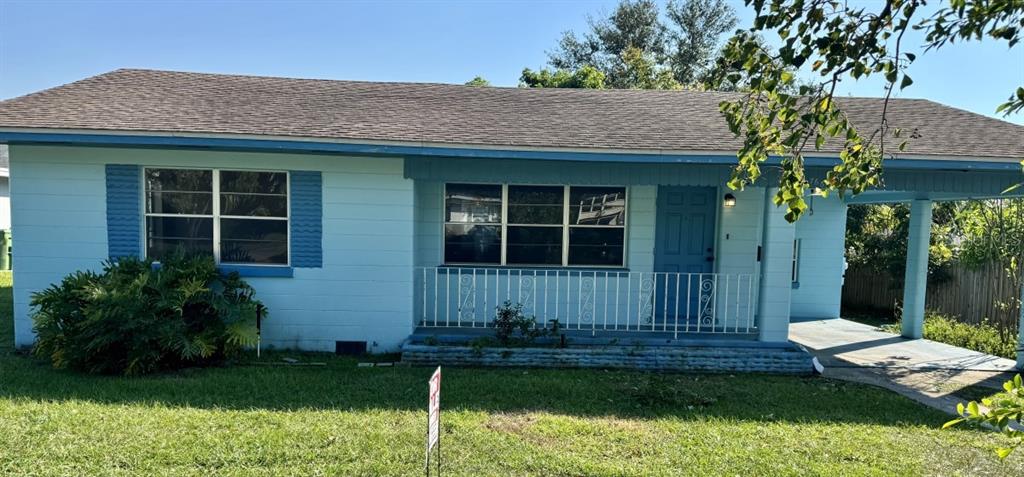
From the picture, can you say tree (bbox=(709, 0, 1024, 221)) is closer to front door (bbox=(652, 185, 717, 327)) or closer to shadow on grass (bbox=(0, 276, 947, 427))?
shadow on grass (bbox=(0, 276, 947, 427))

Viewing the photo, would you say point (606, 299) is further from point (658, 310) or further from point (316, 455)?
point (316, 455)

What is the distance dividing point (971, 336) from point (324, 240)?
10594 millimetres

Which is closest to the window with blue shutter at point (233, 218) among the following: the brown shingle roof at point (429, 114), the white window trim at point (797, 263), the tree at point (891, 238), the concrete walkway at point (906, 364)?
the brown shingle roof at point (429, 114)

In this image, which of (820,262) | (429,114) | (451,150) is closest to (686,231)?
(451,150)

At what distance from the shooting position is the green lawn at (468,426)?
417cm

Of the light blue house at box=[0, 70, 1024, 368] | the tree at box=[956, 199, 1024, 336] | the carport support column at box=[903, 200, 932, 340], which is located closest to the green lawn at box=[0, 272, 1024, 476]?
the light blue house at box=[0, 70, 1024, 368]

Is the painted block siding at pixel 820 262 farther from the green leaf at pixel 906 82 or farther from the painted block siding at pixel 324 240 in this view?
the green leaf at pixel 906 82

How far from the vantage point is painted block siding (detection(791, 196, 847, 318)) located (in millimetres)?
11602

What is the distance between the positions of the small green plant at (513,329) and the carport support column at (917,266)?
670 cm

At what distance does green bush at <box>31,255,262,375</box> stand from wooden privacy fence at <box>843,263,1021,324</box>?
1240 centimetres

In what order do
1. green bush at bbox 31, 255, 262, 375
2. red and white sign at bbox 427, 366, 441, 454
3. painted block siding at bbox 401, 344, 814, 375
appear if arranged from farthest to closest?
painted block siding at bbox 401, 344, 814, 375
green bush at bbox 31, 255, 262, 375
red and white sign at bbox 427, 366, 441, 454

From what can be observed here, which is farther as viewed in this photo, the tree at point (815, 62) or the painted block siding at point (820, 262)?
the painted block siding at point (820, 262)

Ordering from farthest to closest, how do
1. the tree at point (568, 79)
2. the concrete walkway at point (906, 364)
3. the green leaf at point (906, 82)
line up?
the tree at point (568, 79) → the concrete walkway at point (906, 364) → the green leaf at point (906, 82)

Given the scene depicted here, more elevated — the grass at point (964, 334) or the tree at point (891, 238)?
the tree at point (891, 238)
